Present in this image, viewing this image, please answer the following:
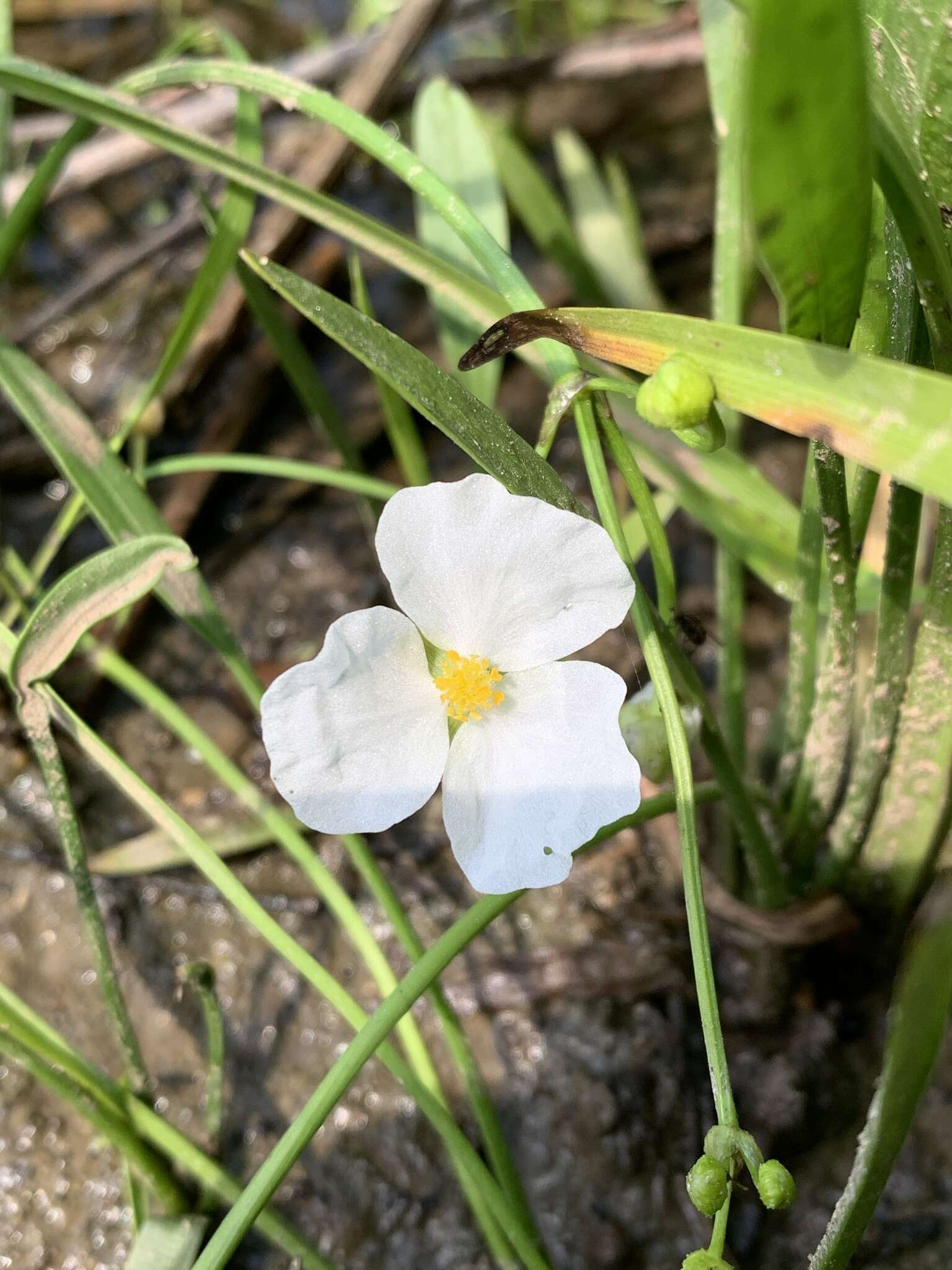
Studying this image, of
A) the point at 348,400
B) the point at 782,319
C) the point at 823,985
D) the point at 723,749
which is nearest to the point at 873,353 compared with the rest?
the point at 782,319

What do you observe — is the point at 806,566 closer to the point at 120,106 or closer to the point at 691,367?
the point at 691,367

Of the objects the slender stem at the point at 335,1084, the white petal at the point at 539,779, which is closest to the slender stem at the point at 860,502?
the white petal at the point at 539,779

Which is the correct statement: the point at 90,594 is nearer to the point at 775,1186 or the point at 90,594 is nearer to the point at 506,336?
the point at 506,336

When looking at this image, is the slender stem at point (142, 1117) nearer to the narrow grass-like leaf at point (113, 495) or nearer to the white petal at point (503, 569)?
the narrow grass-like leaf at point (113, 495)

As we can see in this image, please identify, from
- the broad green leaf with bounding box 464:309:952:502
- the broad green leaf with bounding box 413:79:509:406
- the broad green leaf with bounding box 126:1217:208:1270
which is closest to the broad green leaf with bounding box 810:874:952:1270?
the broad green leaf with bounding box 464:309:952:502

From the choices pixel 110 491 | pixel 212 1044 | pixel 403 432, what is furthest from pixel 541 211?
pixel 212 1044

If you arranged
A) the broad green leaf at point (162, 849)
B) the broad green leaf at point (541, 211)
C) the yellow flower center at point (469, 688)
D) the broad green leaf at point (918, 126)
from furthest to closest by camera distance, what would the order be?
the broad green leaf at point (541, 211), the broad green leaf at point (162, 849), the yellow flower center at point (469, 688), the broad green leaf at point (918, 126)
